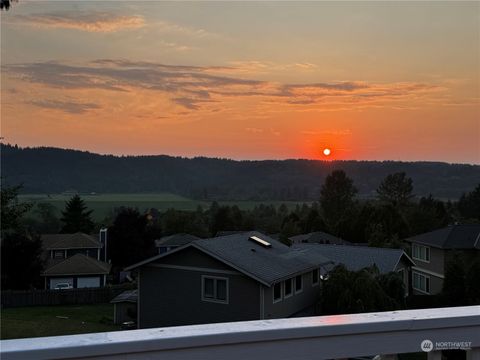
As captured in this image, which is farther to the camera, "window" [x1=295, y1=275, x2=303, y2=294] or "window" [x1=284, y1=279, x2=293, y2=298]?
"window" [x1=295, y1=275, x2=303, y2=294]

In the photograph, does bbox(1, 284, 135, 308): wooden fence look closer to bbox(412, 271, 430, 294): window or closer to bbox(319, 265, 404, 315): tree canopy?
bbox(319, 265, 404, 315): tree canopy

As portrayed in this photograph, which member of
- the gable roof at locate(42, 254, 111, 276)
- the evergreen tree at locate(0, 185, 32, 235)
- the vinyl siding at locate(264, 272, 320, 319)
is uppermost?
the evergreen tree at locate(0, 185, 32, 235)

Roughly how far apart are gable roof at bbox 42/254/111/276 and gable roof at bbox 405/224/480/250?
66.6 ft

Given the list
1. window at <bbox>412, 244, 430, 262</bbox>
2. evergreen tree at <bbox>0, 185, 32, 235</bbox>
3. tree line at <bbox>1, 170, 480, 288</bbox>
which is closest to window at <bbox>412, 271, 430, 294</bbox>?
window at <bbox>412, 244, 430, 262</bbox>

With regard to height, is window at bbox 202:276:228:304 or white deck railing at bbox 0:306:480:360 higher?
white deck railing at bbox 0:306:480:360

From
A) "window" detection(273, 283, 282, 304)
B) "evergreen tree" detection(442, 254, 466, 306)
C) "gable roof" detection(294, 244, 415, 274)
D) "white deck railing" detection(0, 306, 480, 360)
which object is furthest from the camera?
"gable roof" detection(294, 244, 415, 274)

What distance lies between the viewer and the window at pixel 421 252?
1039 inches

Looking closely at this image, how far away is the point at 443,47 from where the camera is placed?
1059 centimetres

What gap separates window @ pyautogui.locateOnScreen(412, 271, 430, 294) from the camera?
26.0 m

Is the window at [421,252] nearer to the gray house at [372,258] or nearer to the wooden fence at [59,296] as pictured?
the gray house at [372,258]

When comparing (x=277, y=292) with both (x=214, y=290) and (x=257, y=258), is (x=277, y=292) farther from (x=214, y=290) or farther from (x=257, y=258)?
(x=214, y=290)

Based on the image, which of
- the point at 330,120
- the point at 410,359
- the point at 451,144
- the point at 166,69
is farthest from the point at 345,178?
the point at 410,359

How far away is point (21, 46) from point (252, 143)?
24.4 meters

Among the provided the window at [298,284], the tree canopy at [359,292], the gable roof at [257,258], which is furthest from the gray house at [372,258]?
the window at [298,284]
